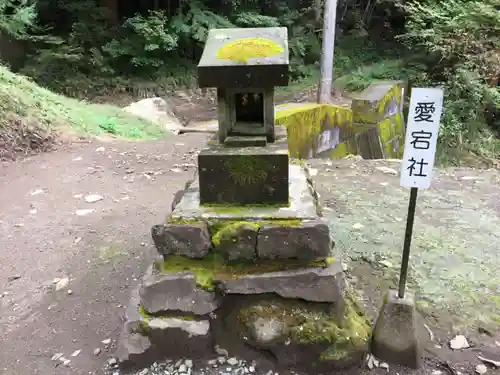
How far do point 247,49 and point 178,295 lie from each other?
5.03 feet

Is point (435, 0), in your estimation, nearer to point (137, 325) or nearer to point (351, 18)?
point (351, 18)

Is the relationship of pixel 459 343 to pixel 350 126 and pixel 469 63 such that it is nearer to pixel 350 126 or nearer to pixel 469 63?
pixel 350 126

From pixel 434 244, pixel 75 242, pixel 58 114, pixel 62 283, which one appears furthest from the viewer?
pixel 58 114

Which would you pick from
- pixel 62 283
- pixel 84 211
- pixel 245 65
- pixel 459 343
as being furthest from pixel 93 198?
pixel 459 343

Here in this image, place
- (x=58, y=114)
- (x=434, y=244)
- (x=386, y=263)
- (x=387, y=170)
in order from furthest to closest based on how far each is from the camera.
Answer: (x=58, y=114) < (x=387, y=170) < (x=434, y=244) < (x=386, y=263)

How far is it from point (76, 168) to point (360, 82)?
864cm

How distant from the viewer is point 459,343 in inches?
109

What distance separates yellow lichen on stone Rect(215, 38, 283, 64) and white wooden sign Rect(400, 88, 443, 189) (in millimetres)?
885

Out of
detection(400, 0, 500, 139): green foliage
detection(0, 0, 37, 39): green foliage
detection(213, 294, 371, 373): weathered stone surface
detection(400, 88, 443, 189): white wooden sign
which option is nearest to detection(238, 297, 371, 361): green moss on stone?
detection(213, 294, 371, 373): weathered stone surface

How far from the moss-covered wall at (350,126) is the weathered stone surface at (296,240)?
3707 mm

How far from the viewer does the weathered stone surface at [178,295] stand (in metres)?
2.60

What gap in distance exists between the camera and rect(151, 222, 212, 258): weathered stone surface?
2617 mm

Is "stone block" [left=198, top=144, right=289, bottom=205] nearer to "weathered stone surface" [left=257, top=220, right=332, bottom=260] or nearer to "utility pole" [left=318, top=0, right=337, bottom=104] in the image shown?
"weathered stone surface" [left=257, top=220, right=332, bottom=260]

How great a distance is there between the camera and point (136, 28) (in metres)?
12.1
